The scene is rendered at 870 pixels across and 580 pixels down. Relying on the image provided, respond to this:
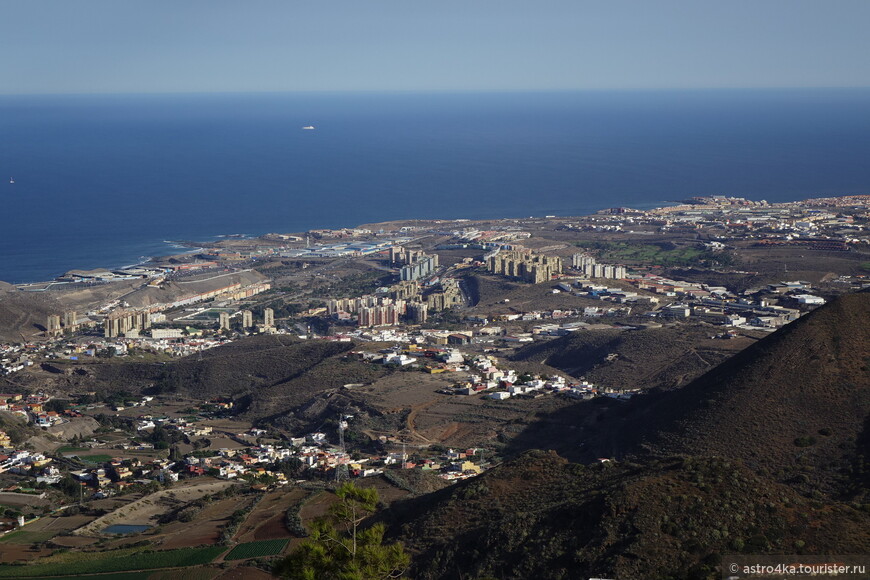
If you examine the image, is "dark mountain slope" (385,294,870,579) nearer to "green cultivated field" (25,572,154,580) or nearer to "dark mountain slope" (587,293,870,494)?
"dark mountain slope" (587,293,870,494)

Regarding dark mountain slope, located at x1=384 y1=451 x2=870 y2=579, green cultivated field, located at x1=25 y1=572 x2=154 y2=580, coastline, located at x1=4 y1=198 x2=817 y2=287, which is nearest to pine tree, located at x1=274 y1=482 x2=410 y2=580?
dark mountain slope, located at x1=384 y1=451 x2=870 y2=579

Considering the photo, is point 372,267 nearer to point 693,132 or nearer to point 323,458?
point 323,458

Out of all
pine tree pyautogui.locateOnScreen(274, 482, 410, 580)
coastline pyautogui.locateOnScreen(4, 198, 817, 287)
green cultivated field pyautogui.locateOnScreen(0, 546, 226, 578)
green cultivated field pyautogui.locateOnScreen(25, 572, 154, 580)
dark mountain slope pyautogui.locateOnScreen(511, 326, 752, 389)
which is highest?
pine tree pyautogui.locateOnScreen(274, 482, 410, 580)

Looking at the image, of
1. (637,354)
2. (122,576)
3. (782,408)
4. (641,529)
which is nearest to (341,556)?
(641,529)

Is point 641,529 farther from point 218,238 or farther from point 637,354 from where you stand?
point 218,238

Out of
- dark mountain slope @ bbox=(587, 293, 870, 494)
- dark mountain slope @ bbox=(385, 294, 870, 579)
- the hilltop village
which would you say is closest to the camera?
dark mountain slope @ bbox=(385, 294, 870, 579)

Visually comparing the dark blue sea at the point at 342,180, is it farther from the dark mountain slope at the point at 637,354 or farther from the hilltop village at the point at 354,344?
the dark mountain slope at the point at 637,354

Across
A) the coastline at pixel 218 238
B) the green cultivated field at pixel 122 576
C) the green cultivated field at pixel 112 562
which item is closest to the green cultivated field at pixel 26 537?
the green cultivated field at pixel 112 562
